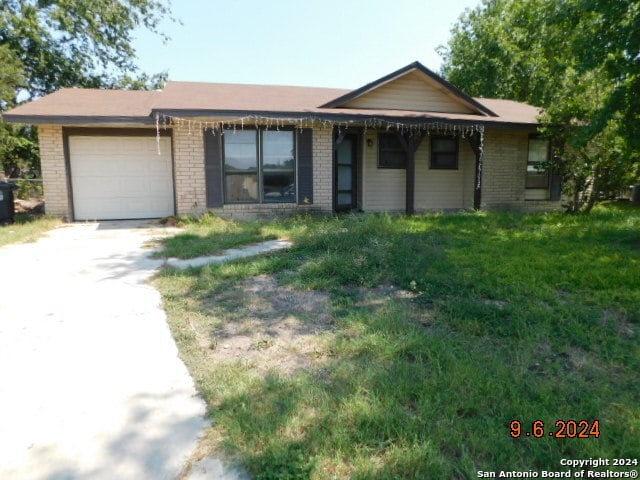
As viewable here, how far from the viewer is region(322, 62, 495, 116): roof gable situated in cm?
1163

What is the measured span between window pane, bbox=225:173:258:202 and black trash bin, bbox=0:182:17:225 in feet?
15.9

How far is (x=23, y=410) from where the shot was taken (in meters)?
2.50

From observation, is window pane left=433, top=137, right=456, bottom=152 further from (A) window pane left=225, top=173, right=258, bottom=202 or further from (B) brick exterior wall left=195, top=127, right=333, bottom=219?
(A) window pane left=225, top=173, right=258, bottom=202

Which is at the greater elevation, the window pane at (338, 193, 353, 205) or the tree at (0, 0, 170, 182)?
the tree at (0, 0, 170, 182)

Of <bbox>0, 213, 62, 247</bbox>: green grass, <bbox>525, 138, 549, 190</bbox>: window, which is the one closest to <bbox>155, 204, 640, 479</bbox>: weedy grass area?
<bbox>0, 213, 62, 247</bbox>: green grass

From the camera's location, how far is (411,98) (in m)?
12.1

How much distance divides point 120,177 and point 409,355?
976 centimetres

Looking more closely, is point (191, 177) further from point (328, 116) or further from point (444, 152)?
point (444, 152)

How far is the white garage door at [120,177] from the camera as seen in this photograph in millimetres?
10570

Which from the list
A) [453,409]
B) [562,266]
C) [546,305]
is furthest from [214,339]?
[562,266]

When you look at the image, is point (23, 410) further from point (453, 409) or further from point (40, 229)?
point (40, 229)

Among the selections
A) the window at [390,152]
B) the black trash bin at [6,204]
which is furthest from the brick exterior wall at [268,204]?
the black trash bin at [6,204]

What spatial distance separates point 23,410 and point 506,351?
3122 mm

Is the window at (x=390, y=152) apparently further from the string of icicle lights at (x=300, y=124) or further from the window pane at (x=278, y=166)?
the window pane at (x=278, y=166)
